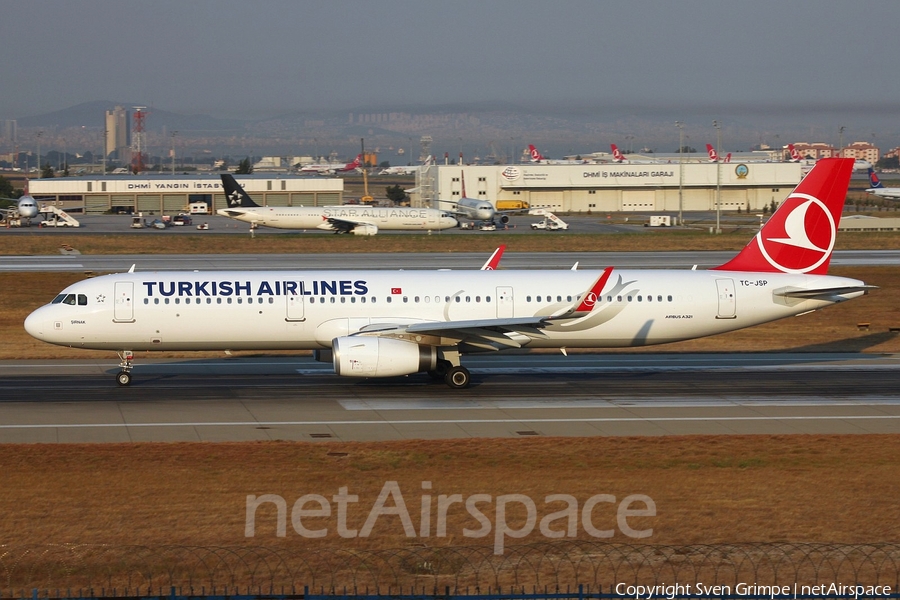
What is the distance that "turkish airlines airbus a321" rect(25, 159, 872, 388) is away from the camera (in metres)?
32.5

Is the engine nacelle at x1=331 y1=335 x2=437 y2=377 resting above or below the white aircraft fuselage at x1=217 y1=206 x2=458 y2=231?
below

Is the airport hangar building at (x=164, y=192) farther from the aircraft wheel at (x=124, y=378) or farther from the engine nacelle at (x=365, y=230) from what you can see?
the aircraft wheel at (x=124, y=378)

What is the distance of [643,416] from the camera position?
28.9 metres

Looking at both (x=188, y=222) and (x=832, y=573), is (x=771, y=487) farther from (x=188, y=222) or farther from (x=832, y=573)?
(x=188, y=222)

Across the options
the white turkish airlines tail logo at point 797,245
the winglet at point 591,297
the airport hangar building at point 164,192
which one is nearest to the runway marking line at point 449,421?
the winglet at point 591,297

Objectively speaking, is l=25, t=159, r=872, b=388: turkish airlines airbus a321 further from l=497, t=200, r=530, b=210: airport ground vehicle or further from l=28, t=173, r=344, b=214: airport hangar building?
l=28, t=173, r=344, b=214: airport hangar building

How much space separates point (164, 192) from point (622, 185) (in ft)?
241

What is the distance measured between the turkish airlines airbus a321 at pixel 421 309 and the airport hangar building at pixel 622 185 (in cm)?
12173

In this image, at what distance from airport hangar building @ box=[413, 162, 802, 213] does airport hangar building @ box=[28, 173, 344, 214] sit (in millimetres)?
18941

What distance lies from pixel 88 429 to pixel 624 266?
139 ft

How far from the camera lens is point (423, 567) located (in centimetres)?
1573

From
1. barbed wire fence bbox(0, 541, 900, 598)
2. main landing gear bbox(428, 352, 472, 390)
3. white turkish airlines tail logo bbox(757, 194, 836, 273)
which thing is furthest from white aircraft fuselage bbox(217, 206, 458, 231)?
barbed wire fence bbox(0, 541, 900, 598)

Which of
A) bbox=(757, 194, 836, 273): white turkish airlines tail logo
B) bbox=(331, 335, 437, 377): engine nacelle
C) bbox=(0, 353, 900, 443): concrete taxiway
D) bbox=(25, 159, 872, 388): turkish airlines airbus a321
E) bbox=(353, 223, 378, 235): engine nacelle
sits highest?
bbox=(353, 223, 378, 235): engine nacelle

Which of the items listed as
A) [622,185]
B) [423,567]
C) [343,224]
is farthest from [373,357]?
[622,185]
